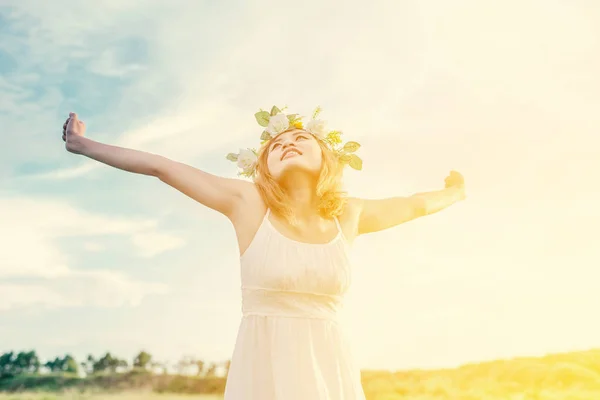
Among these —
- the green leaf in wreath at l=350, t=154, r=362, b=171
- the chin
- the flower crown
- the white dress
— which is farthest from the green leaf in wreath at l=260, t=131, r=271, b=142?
the white dress

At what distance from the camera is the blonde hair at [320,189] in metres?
3.32

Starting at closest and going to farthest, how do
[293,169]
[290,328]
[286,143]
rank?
[290,328] → [293,169] → [286,143]

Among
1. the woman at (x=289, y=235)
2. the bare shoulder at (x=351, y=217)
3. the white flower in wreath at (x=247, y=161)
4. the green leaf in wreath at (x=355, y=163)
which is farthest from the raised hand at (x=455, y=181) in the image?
the white flower in wreath at (x=247, y=161)

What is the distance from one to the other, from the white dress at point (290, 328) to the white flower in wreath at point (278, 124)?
0.69 metres

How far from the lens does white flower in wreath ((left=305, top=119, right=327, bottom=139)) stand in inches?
145

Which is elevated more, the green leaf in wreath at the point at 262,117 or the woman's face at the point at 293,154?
the green leaf in wreath at the point at 262,117

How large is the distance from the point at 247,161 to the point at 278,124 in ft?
0.83

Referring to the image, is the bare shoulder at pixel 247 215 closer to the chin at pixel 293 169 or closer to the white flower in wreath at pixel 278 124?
Answer: the chin at pixel 293 169

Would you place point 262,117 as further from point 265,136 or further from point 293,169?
point 293,169

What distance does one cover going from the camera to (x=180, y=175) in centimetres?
331

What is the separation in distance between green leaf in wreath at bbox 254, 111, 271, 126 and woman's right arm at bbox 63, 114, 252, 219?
539 mm

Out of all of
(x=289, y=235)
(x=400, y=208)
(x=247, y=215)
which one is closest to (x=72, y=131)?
(x=247, y=215)

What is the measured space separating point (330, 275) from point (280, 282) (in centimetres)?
23

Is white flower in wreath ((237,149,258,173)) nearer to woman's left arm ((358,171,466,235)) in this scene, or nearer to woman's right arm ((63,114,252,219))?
woman's right arm ((63,114,252,219))
